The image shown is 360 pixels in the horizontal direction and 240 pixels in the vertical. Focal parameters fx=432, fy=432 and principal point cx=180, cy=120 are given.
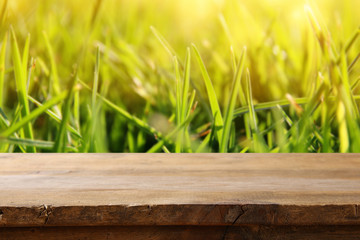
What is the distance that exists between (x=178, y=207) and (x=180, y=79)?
0.43 m

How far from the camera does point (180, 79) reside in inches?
31.4

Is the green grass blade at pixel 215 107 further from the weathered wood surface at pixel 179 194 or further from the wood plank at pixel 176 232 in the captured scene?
the wood plank at pixel 176 232

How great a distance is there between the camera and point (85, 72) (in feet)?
3.35

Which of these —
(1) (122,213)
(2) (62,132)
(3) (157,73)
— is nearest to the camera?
(1) (122,213)

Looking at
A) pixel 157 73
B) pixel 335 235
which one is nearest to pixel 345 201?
pixel 335 235

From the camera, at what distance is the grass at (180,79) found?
71cm

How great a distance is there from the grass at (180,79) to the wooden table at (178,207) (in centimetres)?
21

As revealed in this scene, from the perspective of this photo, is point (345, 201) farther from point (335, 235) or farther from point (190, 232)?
point (190, 232)

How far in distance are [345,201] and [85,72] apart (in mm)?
747

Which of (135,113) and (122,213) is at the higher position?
(122,213)

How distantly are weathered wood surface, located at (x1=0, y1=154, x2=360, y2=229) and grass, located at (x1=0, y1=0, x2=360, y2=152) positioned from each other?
150mm

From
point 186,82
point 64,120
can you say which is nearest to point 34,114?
point 64,120

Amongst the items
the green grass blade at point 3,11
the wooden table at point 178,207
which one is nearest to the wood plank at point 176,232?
the wooden table at point 178,207

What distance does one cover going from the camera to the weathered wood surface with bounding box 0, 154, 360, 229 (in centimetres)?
40
